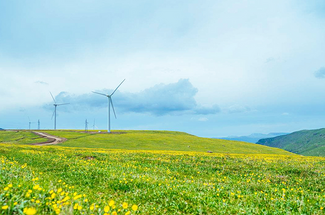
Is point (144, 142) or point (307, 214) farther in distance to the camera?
point (144, 142)

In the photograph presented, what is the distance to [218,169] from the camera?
67.6 ft

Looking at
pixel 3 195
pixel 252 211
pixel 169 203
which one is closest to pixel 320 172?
pixel 252 211

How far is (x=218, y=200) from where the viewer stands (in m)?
8.80

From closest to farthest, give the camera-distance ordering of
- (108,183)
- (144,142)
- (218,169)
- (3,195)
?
(3,195), (108,183), (218,169), (144,142)

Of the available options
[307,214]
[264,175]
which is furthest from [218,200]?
[264,175]

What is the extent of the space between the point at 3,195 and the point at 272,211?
27.9 ft

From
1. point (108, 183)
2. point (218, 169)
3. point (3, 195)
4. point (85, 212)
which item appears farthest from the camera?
point (218, 169)

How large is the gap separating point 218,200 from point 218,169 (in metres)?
12.4

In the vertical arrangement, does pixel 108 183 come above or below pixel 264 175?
above

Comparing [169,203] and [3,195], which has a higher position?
[3,195]

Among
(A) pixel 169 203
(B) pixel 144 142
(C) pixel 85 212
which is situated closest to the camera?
(C) pixel 85 212

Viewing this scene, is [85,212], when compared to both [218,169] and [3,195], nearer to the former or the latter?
[3,195]

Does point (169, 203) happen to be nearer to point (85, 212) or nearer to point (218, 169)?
point (85, 212)

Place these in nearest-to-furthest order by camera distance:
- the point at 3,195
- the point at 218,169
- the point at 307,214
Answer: the point at 3,195
the point at 307,214
the point at 218,169
